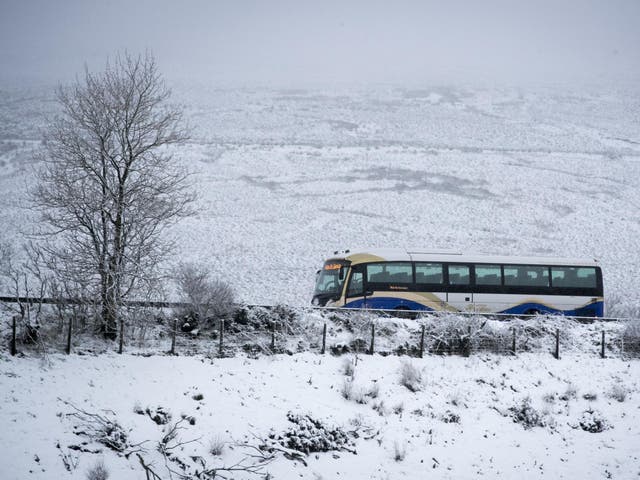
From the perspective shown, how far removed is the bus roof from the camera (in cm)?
2434

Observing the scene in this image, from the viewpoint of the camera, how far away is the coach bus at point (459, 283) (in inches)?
949

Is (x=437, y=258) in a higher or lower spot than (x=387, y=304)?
higher

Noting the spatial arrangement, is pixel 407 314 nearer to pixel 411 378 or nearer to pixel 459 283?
pixel 459 283

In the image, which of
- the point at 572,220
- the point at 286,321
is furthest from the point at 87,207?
the point at 572,220

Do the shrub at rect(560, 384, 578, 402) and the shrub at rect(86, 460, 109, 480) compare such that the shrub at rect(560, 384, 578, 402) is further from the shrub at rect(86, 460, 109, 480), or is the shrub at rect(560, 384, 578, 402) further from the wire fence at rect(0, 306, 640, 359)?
the shrub at rect(86, 460, 109, 480)

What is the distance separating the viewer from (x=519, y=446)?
1641cm

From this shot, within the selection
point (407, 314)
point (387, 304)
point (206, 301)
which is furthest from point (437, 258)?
point (206, 301)

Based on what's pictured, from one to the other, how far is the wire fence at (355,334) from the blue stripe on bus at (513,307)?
4.80 feet

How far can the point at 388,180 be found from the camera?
2244 inches

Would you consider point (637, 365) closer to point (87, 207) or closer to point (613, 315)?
point (613, 315)

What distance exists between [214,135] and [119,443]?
61072mm

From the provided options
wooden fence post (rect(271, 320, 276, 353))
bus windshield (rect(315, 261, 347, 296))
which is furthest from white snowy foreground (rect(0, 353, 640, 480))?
bus windshield (rect(315, 261, 347, 296))

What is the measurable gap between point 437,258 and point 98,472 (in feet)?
53.6

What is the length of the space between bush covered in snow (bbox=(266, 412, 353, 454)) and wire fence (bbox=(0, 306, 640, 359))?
11.2 ft
